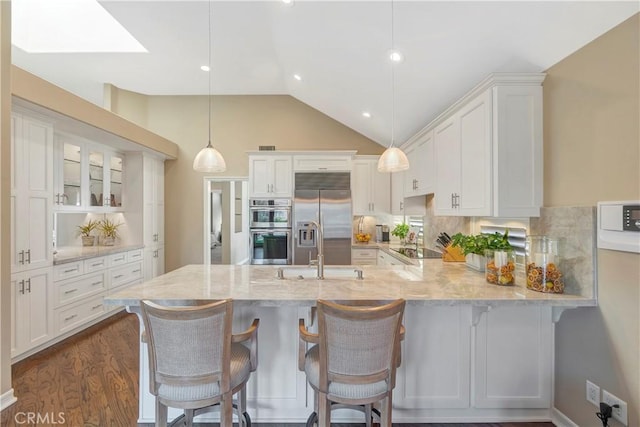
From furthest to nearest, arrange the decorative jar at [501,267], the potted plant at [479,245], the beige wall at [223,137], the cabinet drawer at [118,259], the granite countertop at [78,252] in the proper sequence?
the beige wall at [223,137] < the cabinet drawer at [118,259] < the granite countertop at [78,252] < the potted plant at [479,245] < the decorative jar at [501,267]

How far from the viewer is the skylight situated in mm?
3568

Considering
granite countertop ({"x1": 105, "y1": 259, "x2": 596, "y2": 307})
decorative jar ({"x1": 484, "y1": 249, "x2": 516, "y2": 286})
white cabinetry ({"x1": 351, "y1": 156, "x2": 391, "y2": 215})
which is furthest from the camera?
white cabinetry ({"x1": 351, "y1": 156, "x2": 391, "y2": 215})

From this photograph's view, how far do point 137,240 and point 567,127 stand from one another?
5.26 metres

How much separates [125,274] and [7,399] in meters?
2.18

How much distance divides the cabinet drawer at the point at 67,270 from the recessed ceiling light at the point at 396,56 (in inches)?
156

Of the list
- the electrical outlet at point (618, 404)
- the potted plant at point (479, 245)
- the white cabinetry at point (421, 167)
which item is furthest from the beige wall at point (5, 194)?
the electrical outlet at point (618, 404)

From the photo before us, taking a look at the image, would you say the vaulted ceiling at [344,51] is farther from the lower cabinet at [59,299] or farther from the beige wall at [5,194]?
the lower cabinet at [59,299]

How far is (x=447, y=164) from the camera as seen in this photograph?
8.87 feet

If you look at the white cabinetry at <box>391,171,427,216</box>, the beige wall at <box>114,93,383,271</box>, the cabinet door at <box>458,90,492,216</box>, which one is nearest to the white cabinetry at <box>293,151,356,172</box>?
the beige wall at <box>114,93,383,271</box>

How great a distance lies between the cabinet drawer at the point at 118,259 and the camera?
12.7ft

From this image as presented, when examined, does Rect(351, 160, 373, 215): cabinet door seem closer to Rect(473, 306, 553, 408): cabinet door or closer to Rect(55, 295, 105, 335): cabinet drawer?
Rect(473, 306, 553, 408): cabinet door

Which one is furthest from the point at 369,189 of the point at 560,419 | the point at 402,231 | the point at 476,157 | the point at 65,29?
the point at 65,29

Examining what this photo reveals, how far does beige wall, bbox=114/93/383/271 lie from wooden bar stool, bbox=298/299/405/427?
4.21 meters

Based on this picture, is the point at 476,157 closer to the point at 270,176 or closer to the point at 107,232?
the point at 270,176
